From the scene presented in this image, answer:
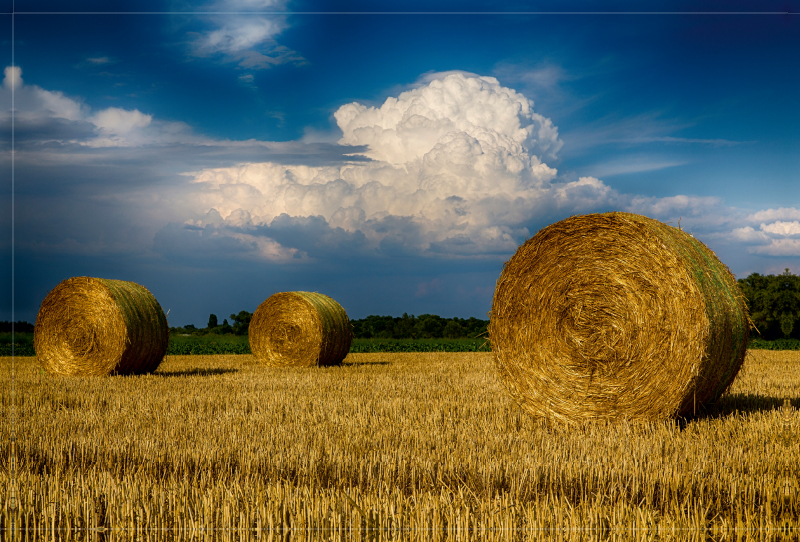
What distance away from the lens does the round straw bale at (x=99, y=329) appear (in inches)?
454

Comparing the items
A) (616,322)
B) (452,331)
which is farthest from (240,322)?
(616,322)

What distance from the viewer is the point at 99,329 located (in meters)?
11.7

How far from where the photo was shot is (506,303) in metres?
7.47

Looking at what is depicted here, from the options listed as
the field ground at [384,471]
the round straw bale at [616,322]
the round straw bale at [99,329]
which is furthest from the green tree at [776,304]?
the round straw bale at [99,329]

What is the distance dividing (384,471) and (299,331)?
32.5 feet

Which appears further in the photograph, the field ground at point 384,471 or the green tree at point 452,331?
the green tree at point 452,331

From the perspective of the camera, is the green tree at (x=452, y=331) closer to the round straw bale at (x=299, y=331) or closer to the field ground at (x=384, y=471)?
the round straw bale at (x=299, y=331)

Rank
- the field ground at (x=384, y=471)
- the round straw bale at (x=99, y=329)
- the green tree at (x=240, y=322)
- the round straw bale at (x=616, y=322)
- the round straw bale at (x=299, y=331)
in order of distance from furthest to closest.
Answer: the green tree at (x=240, y=322) → the round straw bale at (x=299, y=331) → the round straw bale at (x=99, y=329) → the round straw bale at (x=616, y=322) → the field ground at (x=384, y=471)

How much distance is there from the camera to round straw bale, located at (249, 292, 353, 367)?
14.0m

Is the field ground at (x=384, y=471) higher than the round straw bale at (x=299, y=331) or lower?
lower

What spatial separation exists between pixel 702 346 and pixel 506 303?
2.21 m

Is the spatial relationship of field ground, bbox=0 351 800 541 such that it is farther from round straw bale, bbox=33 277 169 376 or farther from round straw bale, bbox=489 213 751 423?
round straw bale, bbox=33 277 169 376

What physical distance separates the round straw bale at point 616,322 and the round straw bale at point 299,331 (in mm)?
7176

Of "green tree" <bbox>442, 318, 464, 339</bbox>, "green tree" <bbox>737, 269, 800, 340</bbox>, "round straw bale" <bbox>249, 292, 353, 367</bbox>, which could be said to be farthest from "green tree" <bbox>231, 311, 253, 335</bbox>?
"green tree" <bbox>737, 269, 800, 340</bbox>
